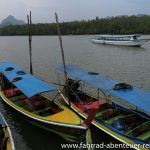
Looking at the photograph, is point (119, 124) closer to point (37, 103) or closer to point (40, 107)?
point (40, 107)

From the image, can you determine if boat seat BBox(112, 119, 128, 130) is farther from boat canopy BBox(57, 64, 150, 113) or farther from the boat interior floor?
boat canopy BBox(57, 64, 150, 113)

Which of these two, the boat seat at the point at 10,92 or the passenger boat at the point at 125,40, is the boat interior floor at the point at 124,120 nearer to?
the boat seat at the point at 10,92

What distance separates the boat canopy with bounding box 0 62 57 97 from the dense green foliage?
74.8 meters

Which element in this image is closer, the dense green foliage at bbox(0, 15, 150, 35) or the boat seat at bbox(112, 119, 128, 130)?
the boat seat at bbox(112, 119, 128, 130)

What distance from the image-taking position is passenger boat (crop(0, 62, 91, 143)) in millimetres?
16297

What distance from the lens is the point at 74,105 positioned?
68.8 ft

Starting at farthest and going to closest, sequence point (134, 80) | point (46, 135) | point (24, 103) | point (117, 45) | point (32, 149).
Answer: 1. point (117, 45)
2. point (134, 80)
3. point (24, 103)
4. point (46, 135)
5. point (32, 149)

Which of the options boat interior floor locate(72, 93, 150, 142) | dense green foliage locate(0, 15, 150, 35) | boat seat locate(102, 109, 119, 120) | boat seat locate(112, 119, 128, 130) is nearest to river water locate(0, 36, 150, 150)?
boat seat locate(112, 119, 128, 130)

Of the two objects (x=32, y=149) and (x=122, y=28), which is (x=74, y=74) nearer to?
(x=32, y=149)

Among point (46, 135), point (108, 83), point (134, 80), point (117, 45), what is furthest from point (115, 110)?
point (117, 45)

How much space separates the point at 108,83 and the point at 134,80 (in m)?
13.0

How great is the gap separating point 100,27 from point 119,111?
90522 mm

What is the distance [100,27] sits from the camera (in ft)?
352

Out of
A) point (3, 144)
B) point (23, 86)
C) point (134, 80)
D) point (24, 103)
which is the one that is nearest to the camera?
point (3, 144)
